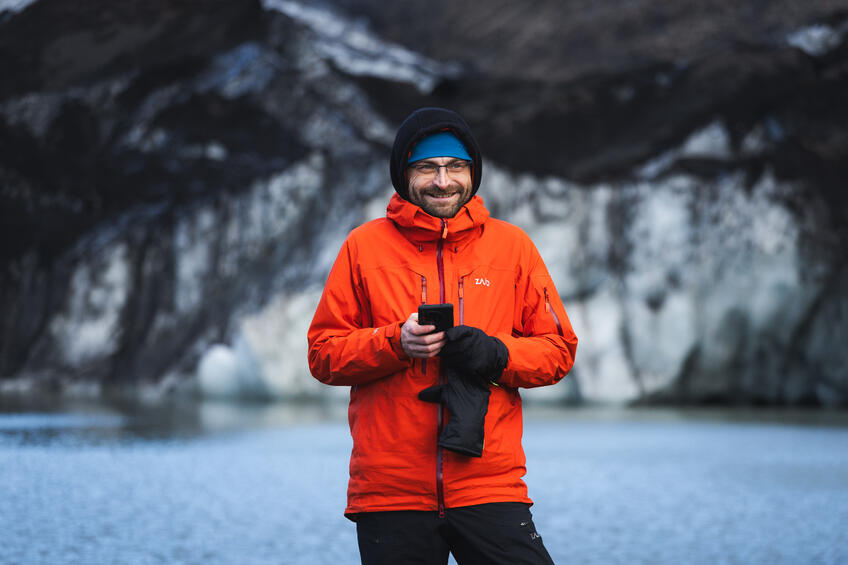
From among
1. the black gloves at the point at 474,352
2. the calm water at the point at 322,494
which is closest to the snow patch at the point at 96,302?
the calm water at the point at 322,494

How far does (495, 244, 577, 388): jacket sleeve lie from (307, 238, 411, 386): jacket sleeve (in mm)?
227

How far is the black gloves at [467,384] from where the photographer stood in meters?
2.01

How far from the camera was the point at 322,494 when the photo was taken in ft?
20.2

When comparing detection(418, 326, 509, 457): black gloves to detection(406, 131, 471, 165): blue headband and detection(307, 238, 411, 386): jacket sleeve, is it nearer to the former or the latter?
detection(307, 238, 411, 386): jacket sleeve

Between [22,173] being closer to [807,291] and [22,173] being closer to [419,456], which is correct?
[807,291]

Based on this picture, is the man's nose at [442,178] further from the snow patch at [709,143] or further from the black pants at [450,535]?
the snow patch at [709,143]

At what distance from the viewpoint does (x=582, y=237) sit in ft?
59.0

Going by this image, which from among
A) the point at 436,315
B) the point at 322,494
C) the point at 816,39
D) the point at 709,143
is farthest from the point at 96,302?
the point at 436,315

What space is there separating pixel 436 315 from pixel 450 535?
0.46 metres

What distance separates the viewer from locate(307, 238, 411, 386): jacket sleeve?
2.05 meters

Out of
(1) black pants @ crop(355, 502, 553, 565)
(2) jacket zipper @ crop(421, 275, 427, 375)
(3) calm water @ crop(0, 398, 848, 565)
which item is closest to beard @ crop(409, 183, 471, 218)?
(2) jacket zipper @ crop(421, 275, 427, 375)

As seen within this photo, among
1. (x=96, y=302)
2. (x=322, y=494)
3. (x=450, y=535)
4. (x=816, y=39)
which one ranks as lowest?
(x=322, y=494)

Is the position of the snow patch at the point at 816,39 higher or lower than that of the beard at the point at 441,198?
higher

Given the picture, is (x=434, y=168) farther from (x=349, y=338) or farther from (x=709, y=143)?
(x=709, y=143)
